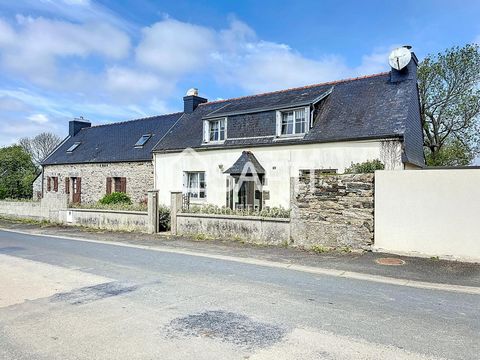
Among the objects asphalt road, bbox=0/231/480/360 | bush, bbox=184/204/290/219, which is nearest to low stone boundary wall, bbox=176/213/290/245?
bush, bbox=184/204/290/219

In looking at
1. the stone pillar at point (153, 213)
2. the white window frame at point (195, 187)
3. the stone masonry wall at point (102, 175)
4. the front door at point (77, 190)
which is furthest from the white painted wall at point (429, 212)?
the front door at point (77, 190)

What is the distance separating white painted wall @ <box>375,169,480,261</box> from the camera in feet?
31.7

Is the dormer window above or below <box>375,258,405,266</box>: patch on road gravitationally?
above

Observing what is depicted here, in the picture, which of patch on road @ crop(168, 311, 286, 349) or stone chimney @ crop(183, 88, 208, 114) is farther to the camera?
stone chimney @ crop(183, 88, 208, 114)

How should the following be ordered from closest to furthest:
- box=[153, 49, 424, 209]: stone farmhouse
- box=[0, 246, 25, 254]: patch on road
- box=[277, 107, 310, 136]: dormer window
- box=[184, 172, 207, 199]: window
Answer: box=[0, 246, 25, 254]: patch on road, box=[153, 49, 424, 209]: stone farmhouse, box=[277, 107, 310, 136]: dormer window, box=[184, 172, 207, 199]: window

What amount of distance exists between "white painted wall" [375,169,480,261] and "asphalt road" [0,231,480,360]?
10.6ft

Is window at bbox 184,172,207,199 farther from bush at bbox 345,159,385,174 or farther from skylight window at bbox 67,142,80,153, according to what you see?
skylight window at bbox 67,142,80,153

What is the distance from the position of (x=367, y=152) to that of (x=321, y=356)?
12.1 metres

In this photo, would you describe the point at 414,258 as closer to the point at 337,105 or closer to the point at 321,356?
the point at 321,356

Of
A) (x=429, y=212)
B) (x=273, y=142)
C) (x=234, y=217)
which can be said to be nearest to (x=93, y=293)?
(x=234, y=217)

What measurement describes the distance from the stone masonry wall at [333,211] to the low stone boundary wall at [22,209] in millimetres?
17330

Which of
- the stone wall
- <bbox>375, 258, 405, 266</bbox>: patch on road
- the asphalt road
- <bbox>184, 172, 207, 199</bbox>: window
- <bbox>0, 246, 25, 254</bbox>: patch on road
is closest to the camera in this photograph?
the asphalt road

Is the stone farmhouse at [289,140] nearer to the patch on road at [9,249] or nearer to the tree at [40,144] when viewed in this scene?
the patch on road at [9,249]

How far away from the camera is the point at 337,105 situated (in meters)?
18.1
